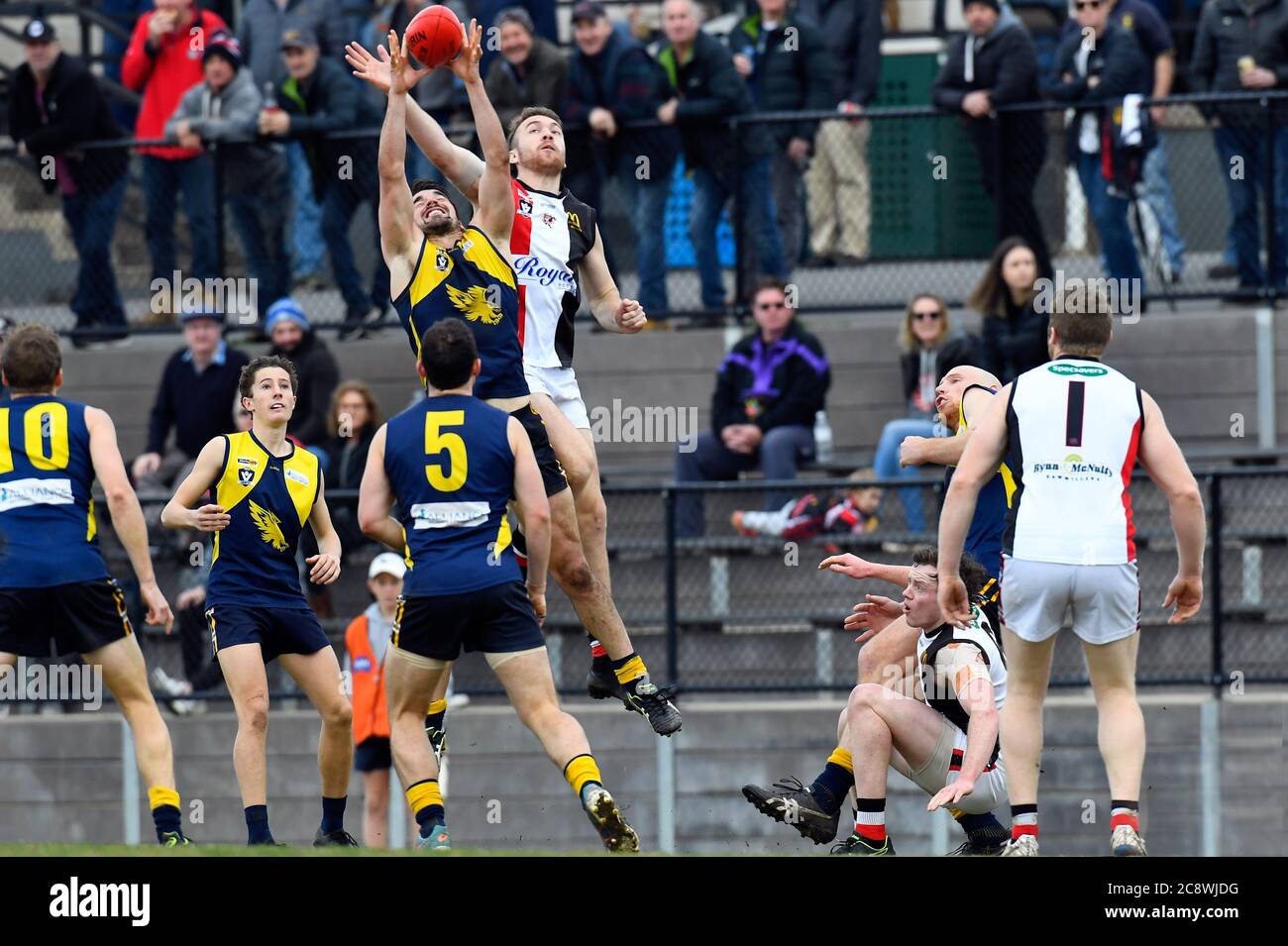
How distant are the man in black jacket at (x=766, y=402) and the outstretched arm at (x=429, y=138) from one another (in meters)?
4.84

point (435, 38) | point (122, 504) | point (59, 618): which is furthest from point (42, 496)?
point (435, 38)

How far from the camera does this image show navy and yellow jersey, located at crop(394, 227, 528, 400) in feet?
33.2

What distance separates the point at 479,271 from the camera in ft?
33.2

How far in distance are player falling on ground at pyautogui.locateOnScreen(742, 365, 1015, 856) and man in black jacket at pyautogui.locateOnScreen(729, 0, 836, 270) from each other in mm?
6071

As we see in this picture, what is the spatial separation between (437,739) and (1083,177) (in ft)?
25.1

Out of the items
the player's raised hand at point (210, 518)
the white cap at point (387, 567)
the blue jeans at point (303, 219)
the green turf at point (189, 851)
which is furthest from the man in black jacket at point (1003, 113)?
the green turf at point (189, 851)

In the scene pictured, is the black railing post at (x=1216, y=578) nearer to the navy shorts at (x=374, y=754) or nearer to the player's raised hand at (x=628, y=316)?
the player's raised hand at (x=628, y=316)

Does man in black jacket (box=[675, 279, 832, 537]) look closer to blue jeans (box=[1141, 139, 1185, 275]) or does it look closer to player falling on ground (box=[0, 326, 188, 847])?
blue jeans (box=[1141, 139, 1185, 275])

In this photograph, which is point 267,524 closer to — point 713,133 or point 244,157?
point 713,133

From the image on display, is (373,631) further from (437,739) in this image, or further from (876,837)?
(876,837)

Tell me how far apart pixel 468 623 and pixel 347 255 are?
7959mm

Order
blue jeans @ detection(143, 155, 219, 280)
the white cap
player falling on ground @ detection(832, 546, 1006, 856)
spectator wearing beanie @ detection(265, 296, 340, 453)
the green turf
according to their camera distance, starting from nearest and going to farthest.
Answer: the green turf
player falling on ground @ detection(832, 546, 1006, 856)
the white cap
spectator wearing beanie @ detection(265, 296, 340, 453)
blue jeans @ detection(143, 155, 219, 280)

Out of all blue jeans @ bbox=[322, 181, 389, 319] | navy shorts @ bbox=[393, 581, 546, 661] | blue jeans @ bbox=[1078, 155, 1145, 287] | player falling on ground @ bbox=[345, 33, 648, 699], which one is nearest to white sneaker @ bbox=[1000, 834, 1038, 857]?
navy shorts @ bbox=[393, 581, 546, 661]
